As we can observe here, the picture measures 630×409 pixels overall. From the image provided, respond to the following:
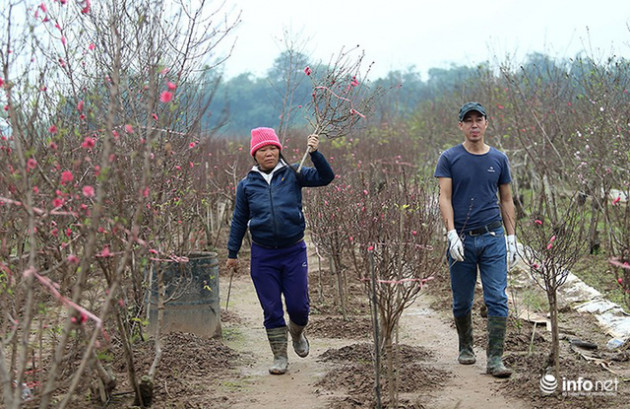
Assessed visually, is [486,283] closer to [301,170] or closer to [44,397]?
[301,170]

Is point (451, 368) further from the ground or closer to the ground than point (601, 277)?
closer to the ground

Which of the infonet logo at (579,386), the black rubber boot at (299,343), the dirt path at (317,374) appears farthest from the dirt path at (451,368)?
the black rubber boot at (299,343)

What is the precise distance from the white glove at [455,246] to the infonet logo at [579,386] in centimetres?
91

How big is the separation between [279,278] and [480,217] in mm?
1508

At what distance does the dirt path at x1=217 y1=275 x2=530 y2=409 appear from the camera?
4.57 metres

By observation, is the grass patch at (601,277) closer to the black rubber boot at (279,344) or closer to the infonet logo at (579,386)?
the infonet logo at (579,386)

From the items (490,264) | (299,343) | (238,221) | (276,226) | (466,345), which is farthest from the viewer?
(299,343)

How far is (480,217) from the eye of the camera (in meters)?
4.98

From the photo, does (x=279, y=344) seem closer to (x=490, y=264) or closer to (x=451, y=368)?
(x=451, y=368)

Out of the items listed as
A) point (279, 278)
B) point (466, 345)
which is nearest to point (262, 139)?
point (279, 278)

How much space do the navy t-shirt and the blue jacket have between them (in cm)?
84

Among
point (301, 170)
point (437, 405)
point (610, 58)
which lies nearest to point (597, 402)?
point (437, 405)

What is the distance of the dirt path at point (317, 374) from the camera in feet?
15.0

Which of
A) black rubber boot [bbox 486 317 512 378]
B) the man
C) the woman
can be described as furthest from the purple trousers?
black rubber boot [bbox 486 317 512 378]
